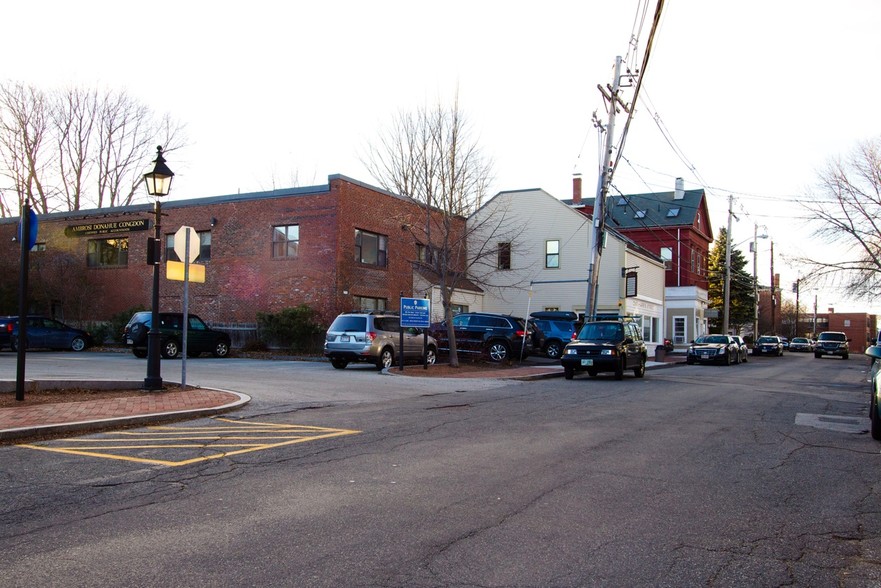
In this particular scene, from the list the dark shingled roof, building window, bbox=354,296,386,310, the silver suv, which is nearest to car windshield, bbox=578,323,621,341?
the silver suv

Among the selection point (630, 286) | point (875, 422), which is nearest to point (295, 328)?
point (630, 286)

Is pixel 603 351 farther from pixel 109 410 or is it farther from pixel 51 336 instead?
pixel 51 336

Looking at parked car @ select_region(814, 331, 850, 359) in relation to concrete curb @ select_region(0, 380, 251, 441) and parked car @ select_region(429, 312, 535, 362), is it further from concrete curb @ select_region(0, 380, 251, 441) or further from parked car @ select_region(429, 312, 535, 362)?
concrete curb @ select_region(0, 380, 251, 441)

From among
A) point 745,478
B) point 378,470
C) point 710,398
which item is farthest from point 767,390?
point 378,470

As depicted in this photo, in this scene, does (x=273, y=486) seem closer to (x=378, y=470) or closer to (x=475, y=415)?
(x=378, y=470)

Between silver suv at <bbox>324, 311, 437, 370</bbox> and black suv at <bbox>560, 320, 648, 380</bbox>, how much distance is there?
4200mm

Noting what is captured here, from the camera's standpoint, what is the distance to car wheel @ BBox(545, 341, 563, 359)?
29.6 m

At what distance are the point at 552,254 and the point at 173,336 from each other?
21.7 metres

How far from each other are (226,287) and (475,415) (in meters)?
21.5

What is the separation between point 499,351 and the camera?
1010 inches

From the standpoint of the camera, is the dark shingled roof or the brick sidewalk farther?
the dark shingled roof

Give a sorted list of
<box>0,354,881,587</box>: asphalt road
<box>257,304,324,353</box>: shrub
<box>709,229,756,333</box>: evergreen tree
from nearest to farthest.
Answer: <box>0,354,881,587</box>: asphalt road → <box>257,304,324,353</box>: shrub → <box>709,229,756,333</box>: evergreen tree

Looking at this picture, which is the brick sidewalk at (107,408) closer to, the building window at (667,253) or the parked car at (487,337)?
the parked car at (487,337)

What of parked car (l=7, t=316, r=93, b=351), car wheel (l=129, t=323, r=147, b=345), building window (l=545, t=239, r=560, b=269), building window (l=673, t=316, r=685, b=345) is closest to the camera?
car wheel (l=129, t=323, r=147, b=345)
